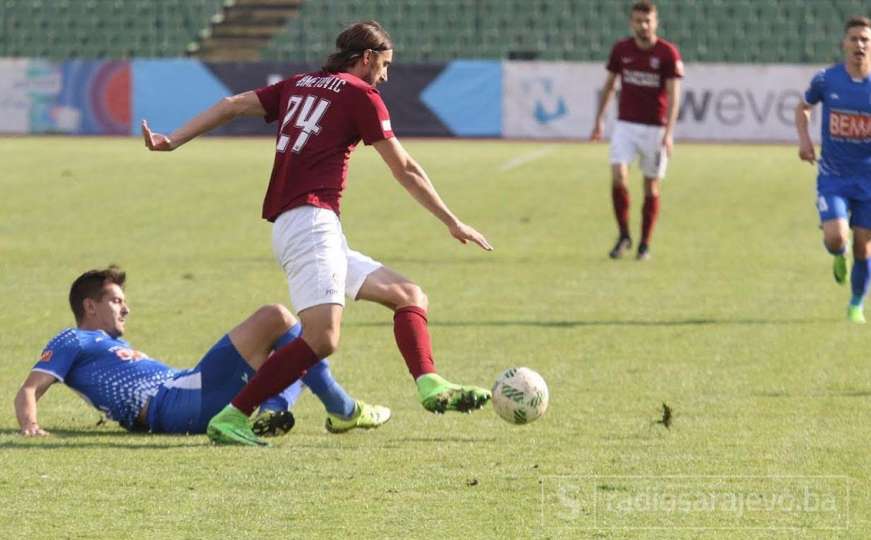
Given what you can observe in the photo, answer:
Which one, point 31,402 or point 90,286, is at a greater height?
point 90,286

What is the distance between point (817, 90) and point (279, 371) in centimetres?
543

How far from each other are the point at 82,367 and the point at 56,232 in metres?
9.92

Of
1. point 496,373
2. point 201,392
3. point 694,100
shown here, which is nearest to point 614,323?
point 496,373

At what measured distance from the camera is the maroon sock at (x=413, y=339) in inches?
268

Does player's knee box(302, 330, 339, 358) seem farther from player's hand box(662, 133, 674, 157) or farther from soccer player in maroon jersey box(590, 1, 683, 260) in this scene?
player's hand box(662, 133, 674, 157)

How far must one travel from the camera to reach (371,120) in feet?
21.8

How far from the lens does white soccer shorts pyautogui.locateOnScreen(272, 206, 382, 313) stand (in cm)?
661

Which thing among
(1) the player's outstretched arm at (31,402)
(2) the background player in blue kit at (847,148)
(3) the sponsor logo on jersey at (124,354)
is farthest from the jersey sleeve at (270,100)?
(2) the background player in blue kit at (847,148)

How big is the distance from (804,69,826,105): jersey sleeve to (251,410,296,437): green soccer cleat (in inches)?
207

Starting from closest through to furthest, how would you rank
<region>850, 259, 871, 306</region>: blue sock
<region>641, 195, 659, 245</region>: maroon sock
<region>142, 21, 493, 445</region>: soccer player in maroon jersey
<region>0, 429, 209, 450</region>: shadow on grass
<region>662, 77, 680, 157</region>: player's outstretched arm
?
1. <region>142, 21, 493, 445</region>: soccer player in maroon jersey
2. <region>0, 429, 209, 450</region>: shadow on grass
3. <region>850, 259, 871, 306</region>: blue sock
4. <region>662, 77, 680, 157</region>: player's outstretched arm
5. <region>641, 195, 659, 245</region>: maroon sock

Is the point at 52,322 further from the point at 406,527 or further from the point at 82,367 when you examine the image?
the point at 406,527

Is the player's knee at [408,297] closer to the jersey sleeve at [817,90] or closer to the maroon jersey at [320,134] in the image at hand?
the maroon jersey at [320,134]

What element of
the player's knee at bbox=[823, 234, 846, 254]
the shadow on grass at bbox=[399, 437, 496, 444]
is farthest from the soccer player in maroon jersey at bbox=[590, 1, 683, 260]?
the shadow on grass at bbox=[399, 437, 496, 444]

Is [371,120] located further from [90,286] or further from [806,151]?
[806,151]
